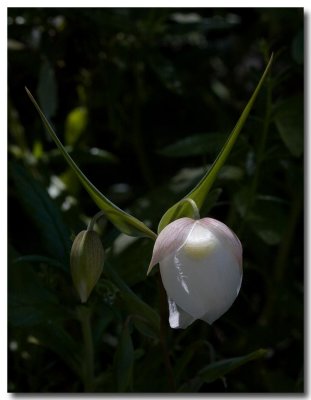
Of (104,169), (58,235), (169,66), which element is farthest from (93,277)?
(104,169)

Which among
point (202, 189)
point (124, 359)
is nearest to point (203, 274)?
point (202, 189)

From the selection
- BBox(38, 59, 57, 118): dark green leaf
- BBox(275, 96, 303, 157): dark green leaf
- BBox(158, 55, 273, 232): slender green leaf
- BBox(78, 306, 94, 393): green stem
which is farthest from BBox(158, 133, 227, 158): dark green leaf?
BBox(158, 55, 273, 232): slender green leaf

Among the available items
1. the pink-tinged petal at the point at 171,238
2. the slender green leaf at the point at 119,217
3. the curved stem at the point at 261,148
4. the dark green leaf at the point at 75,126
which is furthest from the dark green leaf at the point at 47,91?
the pink-tinged petal at the point at 171,238

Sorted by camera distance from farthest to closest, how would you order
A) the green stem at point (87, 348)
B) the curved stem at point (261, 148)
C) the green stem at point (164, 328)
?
the curved stem at point (261, 148) → the green stem at point (87, 348) → the green stem at point (164, 328)

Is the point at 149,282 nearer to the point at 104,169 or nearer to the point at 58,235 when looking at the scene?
the point at 58,235

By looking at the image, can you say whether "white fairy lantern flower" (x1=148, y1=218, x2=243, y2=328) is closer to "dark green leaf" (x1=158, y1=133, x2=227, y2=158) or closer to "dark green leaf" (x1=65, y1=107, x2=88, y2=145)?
"dark green leaf" (x1=158, y1=133, x2=227, y2=158)

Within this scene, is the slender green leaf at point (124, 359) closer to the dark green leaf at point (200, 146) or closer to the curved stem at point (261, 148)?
the curved stem at point (261, 148)
